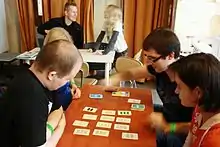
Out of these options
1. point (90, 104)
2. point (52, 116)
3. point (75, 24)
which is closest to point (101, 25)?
point (75, 24)

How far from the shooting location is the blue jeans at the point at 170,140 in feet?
5.74

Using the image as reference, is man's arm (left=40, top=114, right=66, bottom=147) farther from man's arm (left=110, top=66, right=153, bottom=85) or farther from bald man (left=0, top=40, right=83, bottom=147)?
man's arm (left=110, top=66, right=153, bottom=85)

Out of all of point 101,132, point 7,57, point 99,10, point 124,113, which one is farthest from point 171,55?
point 7,57

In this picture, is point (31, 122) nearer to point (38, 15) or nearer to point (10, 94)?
point (10, 94)

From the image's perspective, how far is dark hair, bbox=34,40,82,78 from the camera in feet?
3.89

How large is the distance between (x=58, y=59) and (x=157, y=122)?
70 centimetres

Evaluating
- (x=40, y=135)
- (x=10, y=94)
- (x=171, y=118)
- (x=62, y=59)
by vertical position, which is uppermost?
(x=62, y=59)

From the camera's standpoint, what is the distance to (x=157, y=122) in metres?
1.57

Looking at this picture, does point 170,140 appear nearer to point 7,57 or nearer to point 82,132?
point 82,132

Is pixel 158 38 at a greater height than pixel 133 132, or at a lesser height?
greater

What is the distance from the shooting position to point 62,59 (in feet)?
3.90

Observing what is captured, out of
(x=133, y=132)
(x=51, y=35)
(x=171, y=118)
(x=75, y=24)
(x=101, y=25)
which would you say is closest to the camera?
(x=133, y=132)

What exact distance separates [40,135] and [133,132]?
0.54 metres

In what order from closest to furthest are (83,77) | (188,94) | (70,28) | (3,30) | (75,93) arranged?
(188,94) → (75,93) → (83,77) → (70,28) → (3,30)
